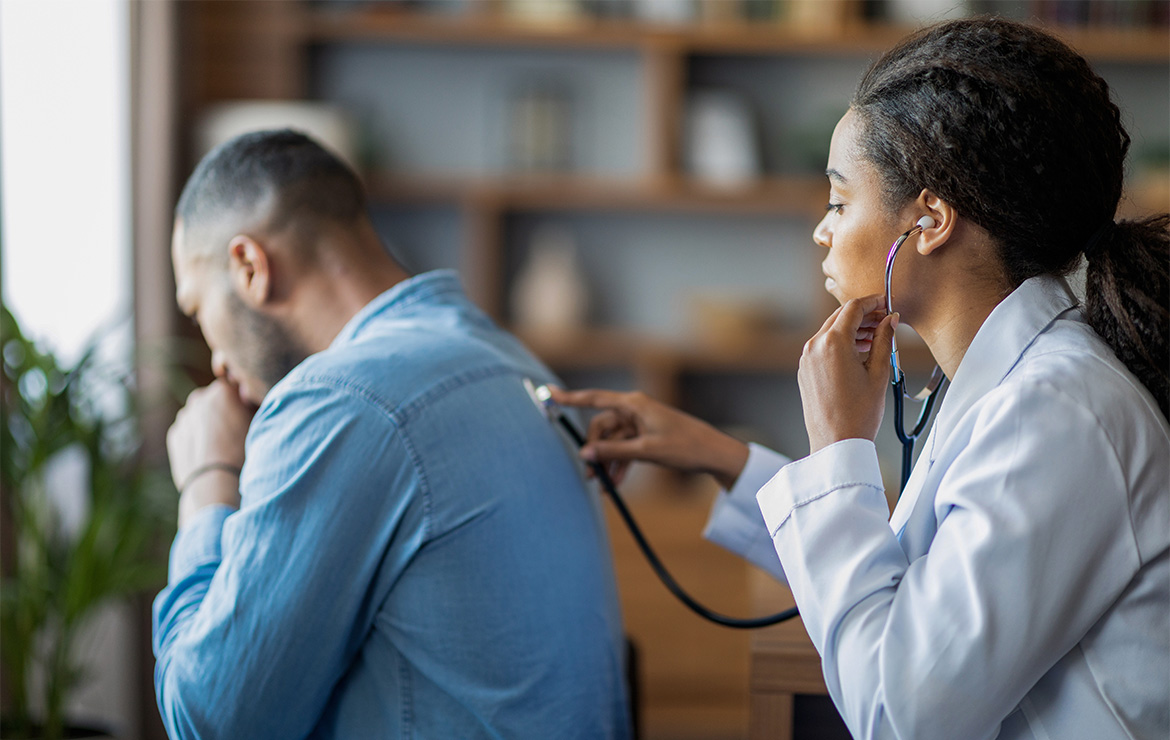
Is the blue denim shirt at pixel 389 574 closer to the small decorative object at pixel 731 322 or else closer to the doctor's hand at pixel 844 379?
the doctor's hand at pixel 844 379

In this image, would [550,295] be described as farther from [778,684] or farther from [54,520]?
[778,684]

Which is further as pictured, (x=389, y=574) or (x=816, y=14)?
(x=816, y=14)

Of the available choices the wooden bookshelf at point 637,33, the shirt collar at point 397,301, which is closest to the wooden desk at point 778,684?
the shirt collar at point 397,301

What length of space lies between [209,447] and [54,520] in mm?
1141

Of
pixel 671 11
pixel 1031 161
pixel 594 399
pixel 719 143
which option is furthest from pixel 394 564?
pixel 671 11

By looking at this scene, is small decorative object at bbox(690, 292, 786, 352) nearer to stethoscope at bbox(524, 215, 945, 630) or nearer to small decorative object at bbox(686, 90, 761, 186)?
small decorative object at bbox(686, 90, 761, 186)

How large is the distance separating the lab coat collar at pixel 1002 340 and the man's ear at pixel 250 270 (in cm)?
84

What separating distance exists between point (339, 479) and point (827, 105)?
300cm

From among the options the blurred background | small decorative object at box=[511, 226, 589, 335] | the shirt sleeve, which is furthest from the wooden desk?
small decorative object at box=[511, 226, 589, 335]

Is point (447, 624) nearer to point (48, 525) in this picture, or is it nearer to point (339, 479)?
point (339, 479)

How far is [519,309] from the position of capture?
3713mm

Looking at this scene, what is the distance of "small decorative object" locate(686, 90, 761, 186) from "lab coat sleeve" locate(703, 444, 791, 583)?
228 cm

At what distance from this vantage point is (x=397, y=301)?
4.64ft

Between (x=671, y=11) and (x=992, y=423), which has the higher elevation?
(x=671, y=11)
